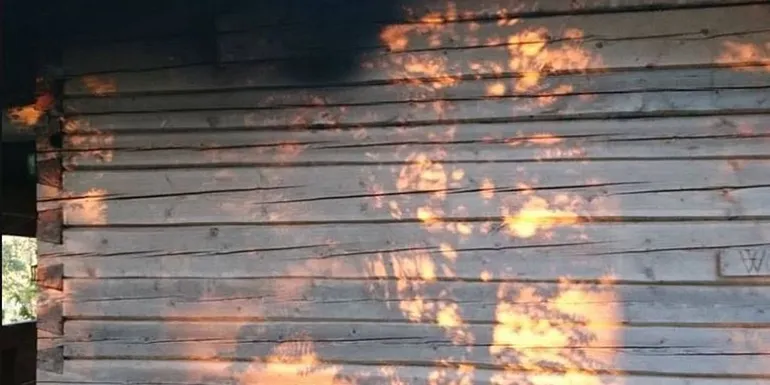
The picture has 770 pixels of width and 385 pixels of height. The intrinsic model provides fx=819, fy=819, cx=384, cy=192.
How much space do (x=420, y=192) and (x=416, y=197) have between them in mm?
26

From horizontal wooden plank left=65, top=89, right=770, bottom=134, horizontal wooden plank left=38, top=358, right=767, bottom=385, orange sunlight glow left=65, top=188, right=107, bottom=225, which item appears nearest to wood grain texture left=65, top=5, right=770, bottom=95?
horizontal wooden plank left=65, top=89, right=770, bottom=134

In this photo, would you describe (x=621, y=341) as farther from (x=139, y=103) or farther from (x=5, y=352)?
(x=5, y=352)

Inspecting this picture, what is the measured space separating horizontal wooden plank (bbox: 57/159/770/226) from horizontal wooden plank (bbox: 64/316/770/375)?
0.44 meters

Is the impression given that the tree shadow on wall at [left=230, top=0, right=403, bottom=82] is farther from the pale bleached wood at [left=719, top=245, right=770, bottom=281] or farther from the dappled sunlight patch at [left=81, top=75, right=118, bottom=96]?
the pale bleached wood at [left=719, top=245, right=770, bottom=281]

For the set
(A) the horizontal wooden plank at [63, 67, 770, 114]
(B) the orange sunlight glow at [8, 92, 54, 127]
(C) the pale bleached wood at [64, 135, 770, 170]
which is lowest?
(C) the pale bleached wood at [64, 135, 770, 170]

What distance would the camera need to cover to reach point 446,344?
10.6 feet

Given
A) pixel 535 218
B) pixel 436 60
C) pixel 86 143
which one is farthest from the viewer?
pixel 86 143

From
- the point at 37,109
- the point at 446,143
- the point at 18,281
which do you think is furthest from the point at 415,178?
the point at 18,281

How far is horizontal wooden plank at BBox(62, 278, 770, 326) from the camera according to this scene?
3.11 metres

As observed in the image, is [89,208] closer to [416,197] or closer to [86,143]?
[86,143]

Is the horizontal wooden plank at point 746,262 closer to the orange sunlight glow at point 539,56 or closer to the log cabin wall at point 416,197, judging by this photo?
the log cabin wall at point 416,197

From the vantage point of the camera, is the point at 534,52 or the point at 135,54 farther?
the point at 135,54

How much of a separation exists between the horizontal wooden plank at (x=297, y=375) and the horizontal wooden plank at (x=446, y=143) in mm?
835

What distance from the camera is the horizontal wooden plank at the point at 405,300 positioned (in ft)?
10.2
